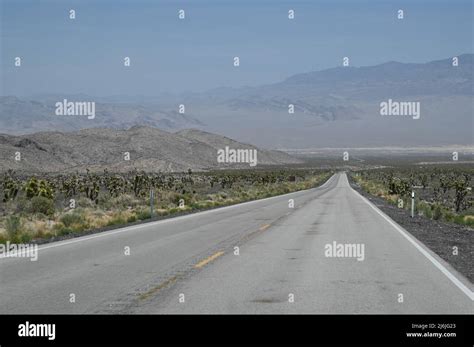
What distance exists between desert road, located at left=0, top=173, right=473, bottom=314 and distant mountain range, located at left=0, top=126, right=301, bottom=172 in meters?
95.6

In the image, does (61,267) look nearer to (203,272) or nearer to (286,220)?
(203,272)

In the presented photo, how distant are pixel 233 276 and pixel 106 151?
130655 mm

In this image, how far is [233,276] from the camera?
11.4 m

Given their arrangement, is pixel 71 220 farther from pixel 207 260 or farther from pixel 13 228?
pixel 207 260

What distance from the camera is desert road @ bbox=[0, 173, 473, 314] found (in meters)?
9.11
